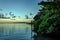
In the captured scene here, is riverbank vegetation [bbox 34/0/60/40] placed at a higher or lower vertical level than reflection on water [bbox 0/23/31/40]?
higher

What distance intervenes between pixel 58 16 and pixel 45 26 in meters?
1.43

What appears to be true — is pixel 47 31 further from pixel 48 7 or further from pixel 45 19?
pixel 48 7

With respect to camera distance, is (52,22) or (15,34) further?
(15,34)

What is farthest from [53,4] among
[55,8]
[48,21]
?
[48,21]

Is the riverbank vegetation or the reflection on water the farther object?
the reflection on water

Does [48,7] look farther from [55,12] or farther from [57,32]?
[57,32]

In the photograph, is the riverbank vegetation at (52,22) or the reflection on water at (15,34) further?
the reflection on water at (15,34)

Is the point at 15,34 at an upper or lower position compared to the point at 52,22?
lower

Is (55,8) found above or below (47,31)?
above

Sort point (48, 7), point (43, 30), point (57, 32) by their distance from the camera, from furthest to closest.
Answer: point (48, 7) < point (43, 30) < point (57, 32)

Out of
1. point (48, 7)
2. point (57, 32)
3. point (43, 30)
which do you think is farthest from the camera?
point (48, 7)

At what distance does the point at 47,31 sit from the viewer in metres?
21.6

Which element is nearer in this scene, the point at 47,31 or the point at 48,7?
the point at 47,31

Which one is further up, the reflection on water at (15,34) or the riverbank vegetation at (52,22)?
the riverbank vegetation at (52,22)
